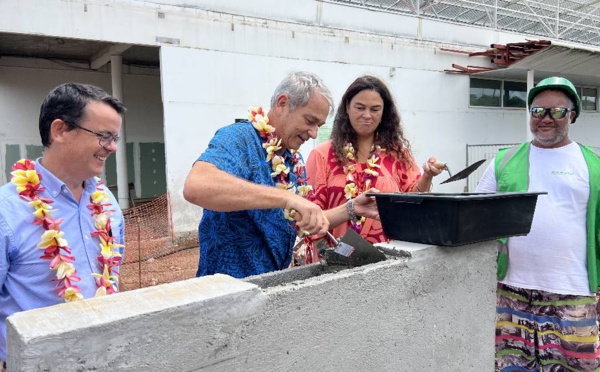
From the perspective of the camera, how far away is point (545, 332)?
7.81 feet

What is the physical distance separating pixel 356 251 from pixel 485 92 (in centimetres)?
1136

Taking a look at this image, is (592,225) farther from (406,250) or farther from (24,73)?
(24,73)

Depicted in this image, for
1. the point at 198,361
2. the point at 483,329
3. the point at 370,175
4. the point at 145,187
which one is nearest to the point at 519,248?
the point at 483,329

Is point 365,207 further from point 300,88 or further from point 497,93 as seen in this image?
point 497,93

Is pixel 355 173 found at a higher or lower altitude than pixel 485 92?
lower

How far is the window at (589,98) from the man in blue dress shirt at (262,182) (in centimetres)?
1553

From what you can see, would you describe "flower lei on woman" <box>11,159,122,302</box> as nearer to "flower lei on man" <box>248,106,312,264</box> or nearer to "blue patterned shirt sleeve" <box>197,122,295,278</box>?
"blue patterned shirt sleeve" <box>197,122,295,278</box>

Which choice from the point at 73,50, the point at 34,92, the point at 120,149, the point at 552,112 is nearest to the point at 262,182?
the point at 552,112

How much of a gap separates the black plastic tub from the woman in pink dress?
66cm

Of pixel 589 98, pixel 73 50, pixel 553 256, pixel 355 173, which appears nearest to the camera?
pixel 553 256

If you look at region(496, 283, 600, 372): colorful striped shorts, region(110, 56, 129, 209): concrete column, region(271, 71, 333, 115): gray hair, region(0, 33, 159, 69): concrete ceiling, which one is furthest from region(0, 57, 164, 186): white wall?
region(496, 283, 600, 372): colorful striped shorts

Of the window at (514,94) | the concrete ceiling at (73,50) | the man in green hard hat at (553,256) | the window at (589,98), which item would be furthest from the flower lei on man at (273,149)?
the window at (589,98)

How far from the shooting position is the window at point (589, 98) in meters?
14.4

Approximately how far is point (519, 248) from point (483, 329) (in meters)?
0.63
